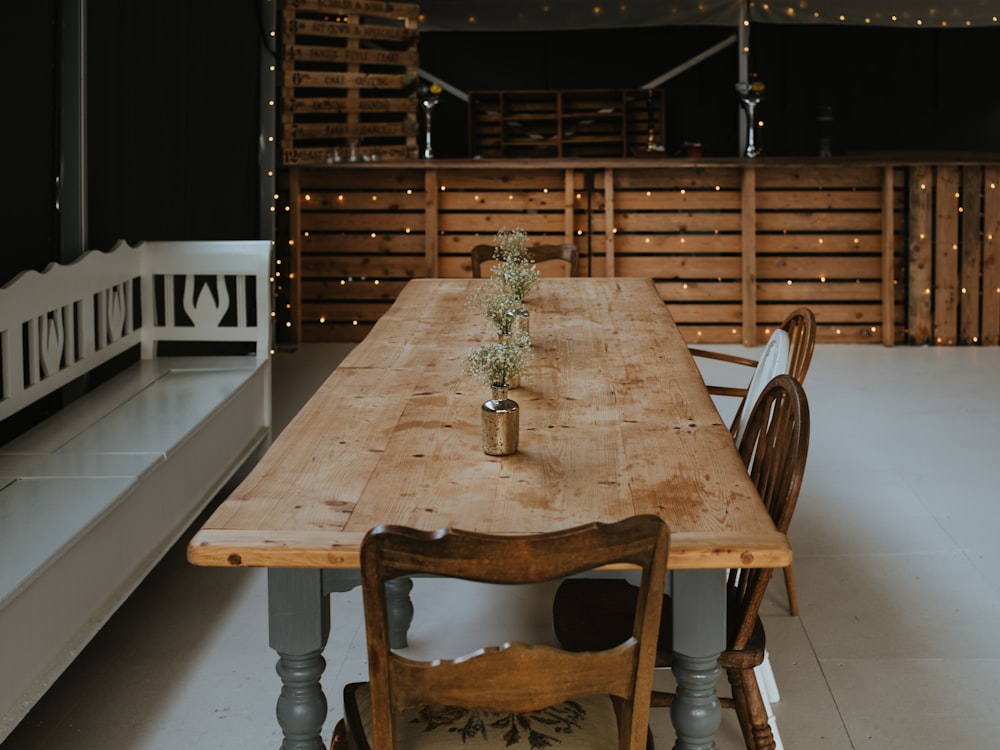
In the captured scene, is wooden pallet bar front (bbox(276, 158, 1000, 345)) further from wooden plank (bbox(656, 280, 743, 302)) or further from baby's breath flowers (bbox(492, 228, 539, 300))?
baby's breath flowers (bbox(492, 228, 539, 300))

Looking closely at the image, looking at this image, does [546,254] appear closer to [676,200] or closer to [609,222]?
[609,222]

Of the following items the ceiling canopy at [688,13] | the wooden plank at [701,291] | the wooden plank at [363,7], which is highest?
the ceiling canopy at [688,13]

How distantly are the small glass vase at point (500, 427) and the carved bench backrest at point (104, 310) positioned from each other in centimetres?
182

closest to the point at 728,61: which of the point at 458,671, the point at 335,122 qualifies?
the point at 335,122

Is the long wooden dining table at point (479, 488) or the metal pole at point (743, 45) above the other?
the metal pole at point (743, 45)

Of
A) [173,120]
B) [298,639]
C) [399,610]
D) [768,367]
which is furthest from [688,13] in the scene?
[298,639]

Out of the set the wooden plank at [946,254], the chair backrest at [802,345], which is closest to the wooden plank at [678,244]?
the wooden plank at [946,254]

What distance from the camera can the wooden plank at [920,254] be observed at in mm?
7195

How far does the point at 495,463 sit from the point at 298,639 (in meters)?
0.54

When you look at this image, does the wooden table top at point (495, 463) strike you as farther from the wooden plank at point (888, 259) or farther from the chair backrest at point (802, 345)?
the wooden plank at point (888, 259)

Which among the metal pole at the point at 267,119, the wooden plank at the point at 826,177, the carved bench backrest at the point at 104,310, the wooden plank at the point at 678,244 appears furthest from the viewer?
the wooden plank at the point at 678,244

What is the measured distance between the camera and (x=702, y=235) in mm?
7422

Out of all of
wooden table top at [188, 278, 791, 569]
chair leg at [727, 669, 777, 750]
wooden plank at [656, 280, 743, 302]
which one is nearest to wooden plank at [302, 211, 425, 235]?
wooden plank at [656, 280, 743, 302]

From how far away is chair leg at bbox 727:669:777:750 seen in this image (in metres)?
2.46
